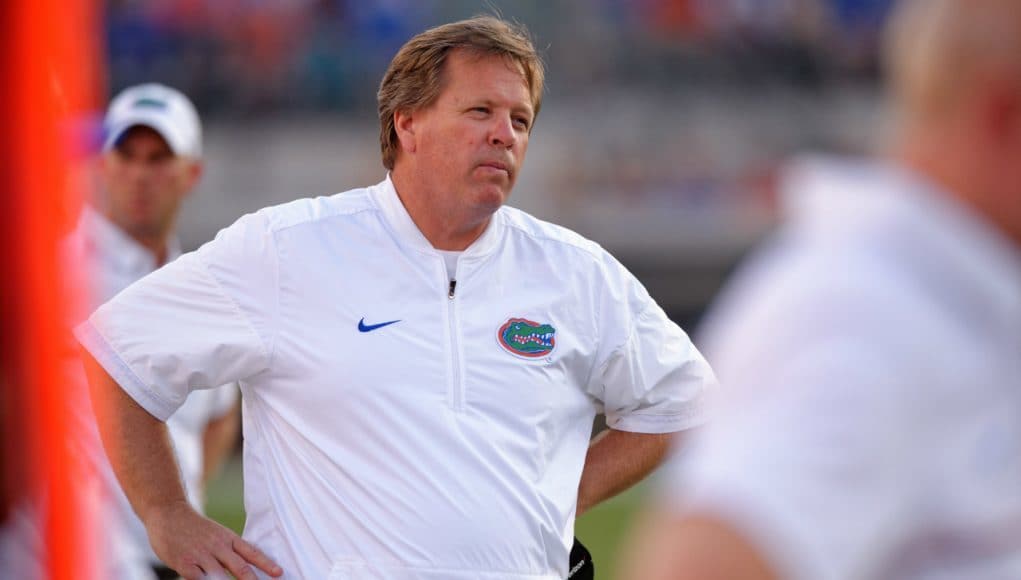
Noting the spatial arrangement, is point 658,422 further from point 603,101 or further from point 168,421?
point 603,101

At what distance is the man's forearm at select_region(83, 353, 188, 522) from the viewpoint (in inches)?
125

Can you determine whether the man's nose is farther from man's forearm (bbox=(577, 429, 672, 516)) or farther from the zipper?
man's forearm (bbox=(577, 429, 672, 516))

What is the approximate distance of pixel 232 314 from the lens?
10.3ft

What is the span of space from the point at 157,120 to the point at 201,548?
2401 mm

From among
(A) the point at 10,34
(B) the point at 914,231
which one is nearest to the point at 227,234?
(A) the point at 10,34

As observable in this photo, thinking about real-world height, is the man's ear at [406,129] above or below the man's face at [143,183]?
above

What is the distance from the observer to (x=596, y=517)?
34.3ft

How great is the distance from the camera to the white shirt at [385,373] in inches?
118

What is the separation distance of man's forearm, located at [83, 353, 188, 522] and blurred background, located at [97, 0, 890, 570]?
9.93 meters

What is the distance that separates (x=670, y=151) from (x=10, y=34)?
39.7ft

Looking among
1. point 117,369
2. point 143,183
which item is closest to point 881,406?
point 117,369

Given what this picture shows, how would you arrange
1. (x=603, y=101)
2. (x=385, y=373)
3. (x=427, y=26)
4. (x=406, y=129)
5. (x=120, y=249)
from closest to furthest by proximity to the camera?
(x=385, y=373) < (x=406, y=129) < (x=120, y=249) < (x=603, y=101) < (x=427, y=26)

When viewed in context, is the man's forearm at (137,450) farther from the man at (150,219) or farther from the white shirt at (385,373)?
the man at (150,219)

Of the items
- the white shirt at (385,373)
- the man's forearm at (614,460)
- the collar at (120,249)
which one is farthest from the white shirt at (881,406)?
the collar at (120,249)
